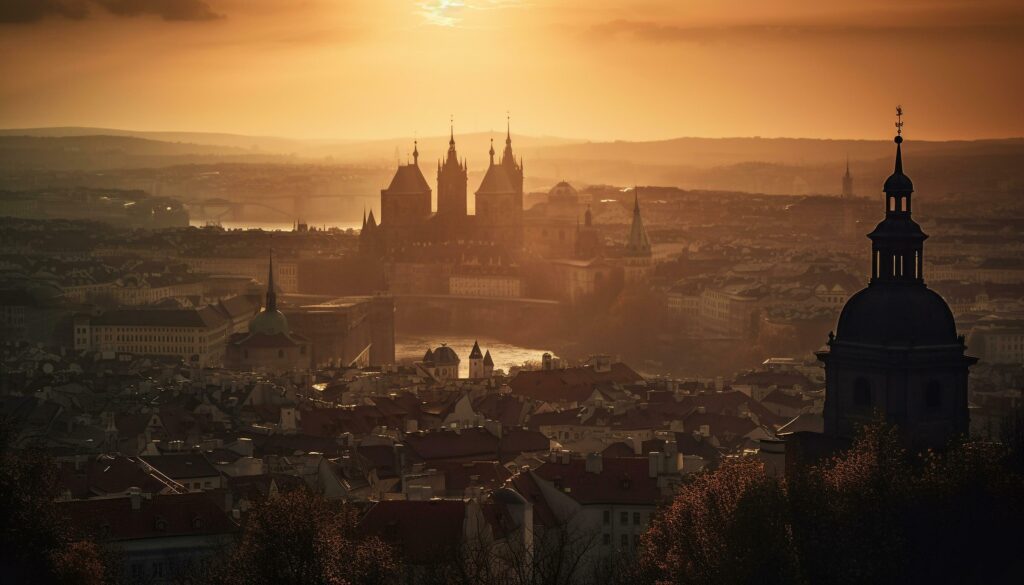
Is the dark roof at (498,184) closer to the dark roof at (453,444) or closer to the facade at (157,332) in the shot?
the facade at (157,332)

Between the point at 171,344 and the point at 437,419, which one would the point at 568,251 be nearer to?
the point at 171,344

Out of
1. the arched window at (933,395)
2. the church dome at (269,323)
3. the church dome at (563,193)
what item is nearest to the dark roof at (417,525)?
the arched window at (933,395)

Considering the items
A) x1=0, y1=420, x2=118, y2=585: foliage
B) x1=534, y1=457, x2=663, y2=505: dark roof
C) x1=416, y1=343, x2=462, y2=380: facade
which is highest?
x1=0, y1=420, x2=118, y2=585: foliage

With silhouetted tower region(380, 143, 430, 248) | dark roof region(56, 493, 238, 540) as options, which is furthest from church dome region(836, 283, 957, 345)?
silhouetted tower region(380, 143, 430, 248)

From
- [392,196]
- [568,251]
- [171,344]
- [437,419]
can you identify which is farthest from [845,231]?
[437,419]

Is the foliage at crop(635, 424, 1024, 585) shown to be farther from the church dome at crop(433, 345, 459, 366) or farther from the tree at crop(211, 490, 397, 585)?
the church dome at crop(433, 345, 459, 366)

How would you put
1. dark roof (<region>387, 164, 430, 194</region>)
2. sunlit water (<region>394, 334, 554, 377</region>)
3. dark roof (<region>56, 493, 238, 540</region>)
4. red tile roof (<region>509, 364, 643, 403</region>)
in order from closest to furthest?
1. dark roof (<region>56, 493, 238, 540</region>)
2. red tile roof (<region>509, 364, 643, 403</region>)
3. sunlit water (<region>394, 334, 554, 377</region>)
4. dark roof (<region>387, 164, 430, 194</region>)

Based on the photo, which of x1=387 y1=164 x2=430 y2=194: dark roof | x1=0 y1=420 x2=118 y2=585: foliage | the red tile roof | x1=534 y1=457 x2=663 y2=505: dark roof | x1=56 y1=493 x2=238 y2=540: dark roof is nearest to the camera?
x1=0 y1=420 x2=118 y2=585: foliage
